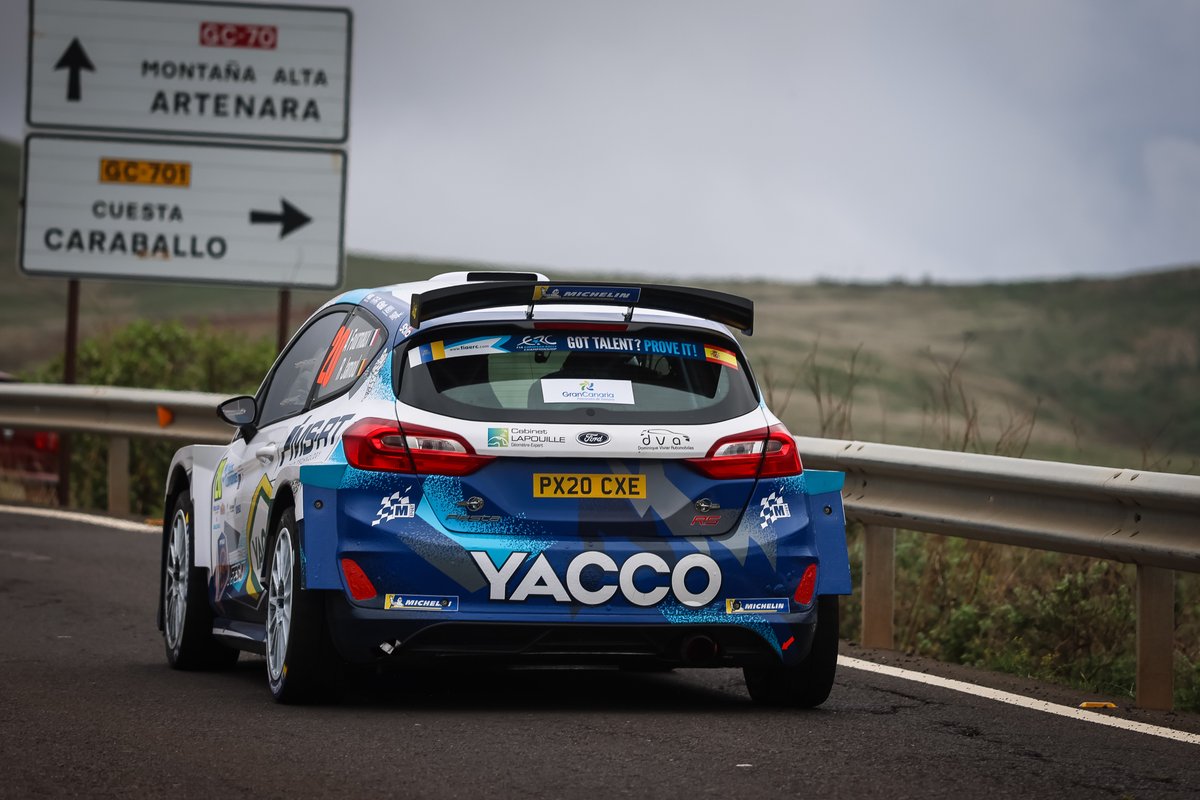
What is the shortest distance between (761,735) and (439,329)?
6.01ft

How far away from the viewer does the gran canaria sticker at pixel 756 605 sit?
7594 mm

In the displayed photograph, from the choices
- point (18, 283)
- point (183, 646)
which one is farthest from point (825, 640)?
point (18, 283)

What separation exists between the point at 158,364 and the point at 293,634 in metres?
14.8

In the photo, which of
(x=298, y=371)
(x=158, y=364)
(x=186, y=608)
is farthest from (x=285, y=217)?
(x=298, y=371)

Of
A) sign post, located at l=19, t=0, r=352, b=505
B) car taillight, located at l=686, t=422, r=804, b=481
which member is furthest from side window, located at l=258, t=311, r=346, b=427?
sign post, located at l=19, t=0, r=352, b=505

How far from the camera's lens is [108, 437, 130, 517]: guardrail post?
57.2ft

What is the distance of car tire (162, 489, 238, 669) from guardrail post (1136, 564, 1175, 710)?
12.5ft

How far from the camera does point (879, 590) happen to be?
10430 millimetres

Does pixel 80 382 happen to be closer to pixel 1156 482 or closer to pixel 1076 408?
pixel 1156 482

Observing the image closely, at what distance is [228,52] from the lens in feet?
71.6

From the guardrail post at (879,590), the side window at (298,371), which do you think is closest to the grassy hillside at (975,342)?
the guardrail post at (879,590)

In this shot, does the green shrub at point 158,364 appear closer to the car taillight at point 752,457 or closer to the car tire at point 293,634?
the car tire at point 293,634

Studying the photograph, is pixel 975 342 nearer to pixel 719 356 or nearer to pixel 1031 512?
pixel 1031 512

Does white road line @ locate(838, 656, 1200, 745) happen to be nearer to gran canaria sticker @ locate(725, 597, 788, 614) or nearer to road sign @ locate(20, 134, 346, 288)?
gran canaria sticker @ locate(725, 597, 788, 614)
